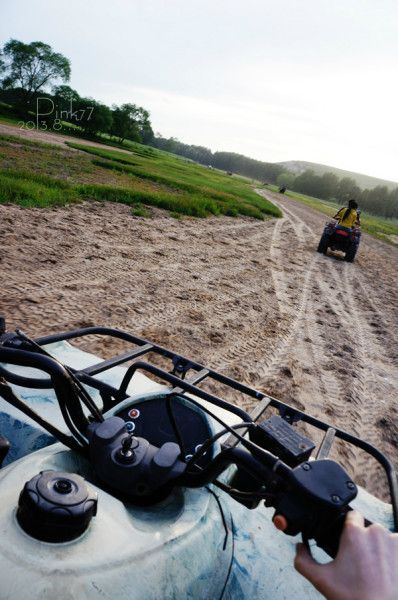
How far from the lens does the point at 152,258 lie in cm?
772

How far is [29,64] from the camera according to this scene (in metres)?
74.4

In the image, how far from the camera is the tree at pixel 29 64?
239 feet

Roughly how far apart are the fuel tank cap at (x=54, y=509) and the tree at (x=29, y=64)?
8236 centimetres

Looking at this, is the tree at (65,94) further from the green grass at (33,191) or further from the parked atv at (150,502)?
the parked atv at (150,502)

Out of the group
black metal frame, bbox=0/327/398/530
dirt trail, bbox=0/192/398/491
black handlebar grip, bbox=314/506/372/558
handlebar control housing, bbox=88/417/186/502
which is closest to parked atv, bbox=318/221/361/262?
dirt trail, bbox=0/192/398/491

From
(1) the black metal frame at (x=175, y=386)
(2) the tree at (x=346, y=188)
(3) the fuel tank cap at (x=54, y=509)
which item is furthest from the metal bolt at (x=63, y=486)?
(2) the tree at (x=346, y=188)

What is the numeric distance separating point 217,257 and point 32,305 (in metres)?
5.06

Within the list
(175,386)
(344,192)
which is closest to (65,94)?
(344,192)

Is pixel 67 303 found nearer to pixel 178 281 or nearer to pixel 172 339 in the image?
pixel 172 339

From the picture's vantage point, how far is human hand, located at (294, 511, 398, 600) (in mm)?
747

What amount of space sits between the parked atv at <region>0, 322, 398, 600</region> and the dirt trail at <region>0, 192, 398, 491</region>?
2348 millimetres

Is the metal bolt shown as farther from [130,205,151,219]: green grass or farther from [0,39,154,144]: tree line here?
[0,39,154,144]: tree line

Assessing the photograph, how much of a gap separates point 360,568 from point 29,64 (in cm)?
8849

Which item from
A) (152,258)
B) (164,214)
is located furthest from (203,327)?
(164,214)
